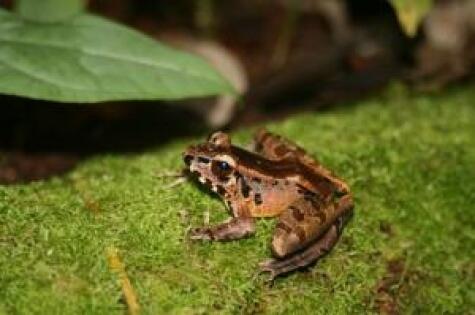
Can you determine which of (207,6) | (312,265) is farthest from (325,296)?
(207,6)

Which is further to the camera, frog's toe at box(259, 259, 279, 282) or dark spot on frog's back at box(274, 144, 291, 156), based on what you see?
dark spot on frog's back at box(274, 144, 291, 156)

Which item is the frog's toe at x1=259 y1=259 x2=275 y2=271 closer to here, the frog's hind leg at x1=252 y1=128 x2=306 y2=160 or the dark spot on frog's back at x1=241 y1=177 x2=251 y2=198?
the dark spot on frog's back at x1=241 y1=177 x2=251 y2=198

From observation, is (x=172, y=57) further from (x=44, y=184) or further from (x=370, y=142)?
(x=370, y=142)

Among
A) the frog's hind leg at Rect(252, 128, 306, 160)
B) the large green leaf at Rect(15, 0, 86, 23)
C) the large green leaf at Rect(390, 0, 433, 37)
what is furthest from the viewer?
the large green leaf at Rect(390, 0, 433, 37)

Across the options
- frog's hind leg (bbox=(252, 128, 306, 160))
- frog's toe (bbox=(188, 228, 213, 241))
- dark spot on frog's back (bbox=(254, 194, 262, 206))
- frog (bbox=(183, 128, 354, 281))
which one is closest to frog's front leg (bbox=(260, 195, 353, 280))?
frog (bbox=(183, 128, 354, 281))

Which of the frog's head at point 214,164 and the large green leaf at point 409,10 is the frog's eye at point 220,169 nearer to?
the frog's head at point 214,164

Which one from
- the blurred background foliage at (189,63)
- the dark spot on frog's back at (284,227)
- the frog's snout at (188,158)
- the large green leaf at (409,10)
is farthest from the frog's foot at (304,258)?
the large green leaf at (409,10)

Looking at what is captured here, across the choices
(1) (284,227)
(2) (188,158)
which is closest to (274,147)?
(2) (188,158)
